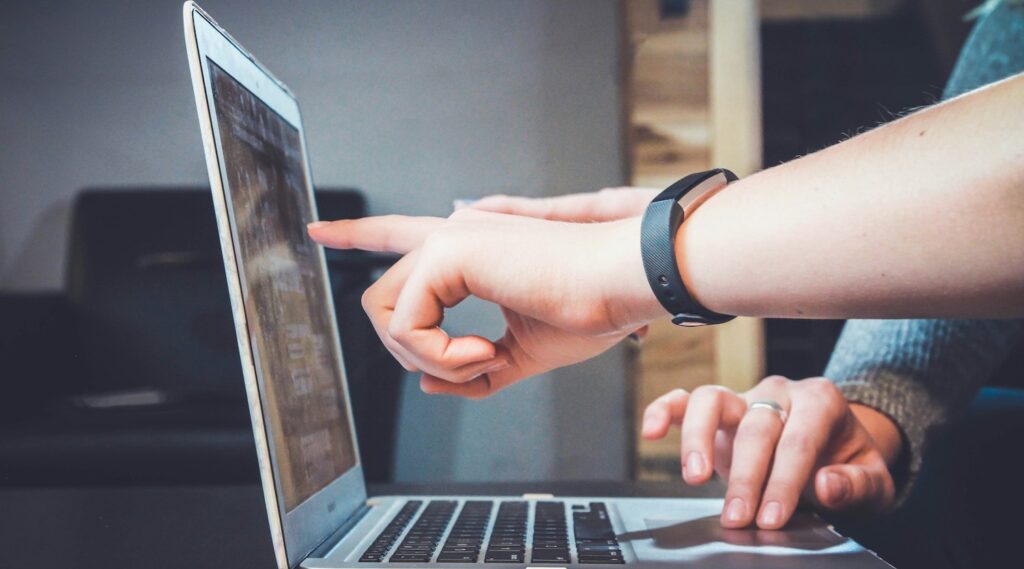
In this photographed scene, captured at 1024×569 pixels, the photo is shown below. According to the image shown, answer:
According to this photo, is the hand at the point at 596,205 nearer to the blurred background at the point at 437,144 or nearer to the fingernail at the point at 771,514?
the fingernail at the point at 771,514

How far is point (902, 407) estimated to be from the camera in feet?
2.79

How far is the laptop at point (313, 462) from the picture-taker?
540 millimetres

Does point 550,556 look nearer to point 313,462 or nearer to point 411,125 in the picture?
point 313,462

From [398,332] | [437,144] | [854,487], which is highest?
[437,144]

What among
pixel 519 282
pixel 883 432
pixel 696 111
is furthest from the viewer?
pixel 696 111

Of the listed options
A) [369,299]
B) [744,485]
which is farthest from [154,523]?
[744,485]

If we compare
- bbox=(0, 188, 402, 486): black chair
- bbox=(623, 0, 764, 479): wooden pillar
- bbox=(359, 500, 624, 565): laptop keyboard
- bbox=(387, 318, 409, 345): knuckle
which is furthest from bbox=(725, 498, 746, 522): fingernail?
bbox=(623, 0, 764, 479): wooden pillar

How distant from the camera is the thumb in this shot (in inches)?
26.7

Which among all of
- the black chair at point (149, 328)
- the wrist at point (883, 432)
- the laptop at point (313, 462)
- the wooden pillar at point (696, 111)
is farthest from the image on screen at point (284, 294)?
the wooden pillar at point (696, 111)

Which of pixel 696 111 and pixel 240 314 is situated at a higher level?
pixel 696 111

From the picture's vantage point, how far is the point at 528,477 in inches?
74.5

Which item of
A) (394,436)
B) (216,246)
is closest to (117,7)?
(216,246)

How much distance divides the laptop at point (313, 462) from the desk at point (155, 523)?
8 centimetres

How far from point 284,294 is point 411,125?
1266 millimetres
